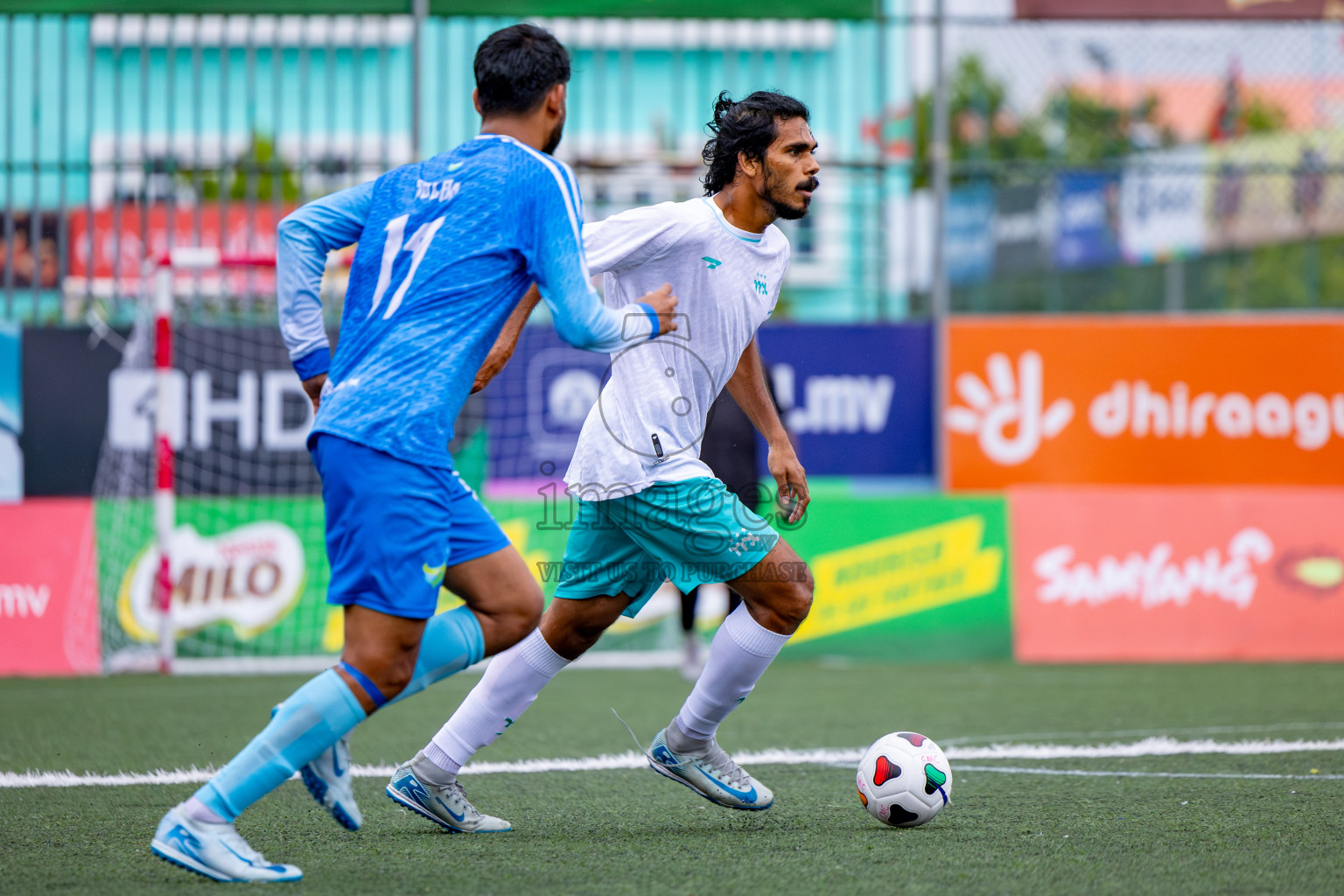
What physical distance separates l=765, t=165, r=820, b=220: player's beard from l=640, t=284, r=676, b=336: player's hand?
93 centimetres

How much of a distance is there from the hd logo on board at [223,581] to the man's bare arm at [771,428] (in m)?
5.71

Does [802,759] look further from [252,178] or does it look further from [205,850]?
[252,178]

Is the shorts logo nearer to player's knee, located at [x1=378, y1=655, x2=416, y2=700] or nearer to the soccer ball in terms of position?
player's knee, located at [x1=378, y1=655, x2=416, y2=700]

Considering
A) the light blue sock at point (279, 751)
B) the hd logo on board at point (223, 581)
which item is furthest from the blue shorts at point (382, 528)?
the hd logo on board at point (223, 581)

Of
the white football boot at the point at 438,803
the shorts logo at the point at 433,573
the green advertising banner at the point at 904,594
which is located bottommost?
the green advertising banner at the point at 904,594

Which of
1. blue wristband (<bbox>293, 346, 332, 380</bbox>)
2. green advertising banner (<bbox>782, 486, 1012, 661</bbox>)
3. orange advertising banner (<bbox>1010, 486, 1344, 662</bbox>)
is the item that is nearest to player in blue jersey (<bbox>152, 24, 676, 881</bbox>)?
blue wristband (<bbox>293, 346, 332, 380</bbox>)

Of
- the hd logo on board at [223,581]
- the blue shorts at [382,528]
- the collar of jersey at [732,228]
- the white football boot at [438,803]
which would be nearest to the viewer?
the blue shorts at [382,528]

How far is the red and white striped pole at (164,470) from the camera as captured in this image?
9.22 m

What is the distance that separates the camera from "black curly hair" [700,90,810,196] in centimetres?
446

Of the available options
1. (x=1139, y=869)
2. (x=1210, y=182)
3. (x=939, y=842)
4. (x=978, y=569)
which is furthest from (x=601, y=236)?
(x=1210, y=182)

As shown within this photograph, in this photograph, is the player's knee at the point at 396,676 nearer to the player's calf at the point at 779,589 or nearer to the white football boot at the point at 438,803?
the white football boot at the point at 438,803

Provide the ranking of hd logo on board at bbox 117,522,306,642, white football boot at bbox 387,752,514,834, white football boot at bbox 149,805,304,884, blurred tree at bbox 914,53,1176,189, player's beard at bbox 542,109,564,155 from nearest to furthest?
white football boot at bbox 149,805,304,884, player's beard at bbox 542,109,564,155, white football boot at bbox 387,752,514,834, hd logo on board at bbox 117,522,306,642, blurred tree at bbox 914,53,1176,189

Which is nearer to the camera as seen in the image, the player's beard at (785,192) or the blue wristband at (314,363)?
the blue wristband at (314,363)

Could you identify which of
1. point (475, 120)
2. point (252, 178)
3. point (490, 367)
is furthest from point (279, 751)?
point (475, 120)
